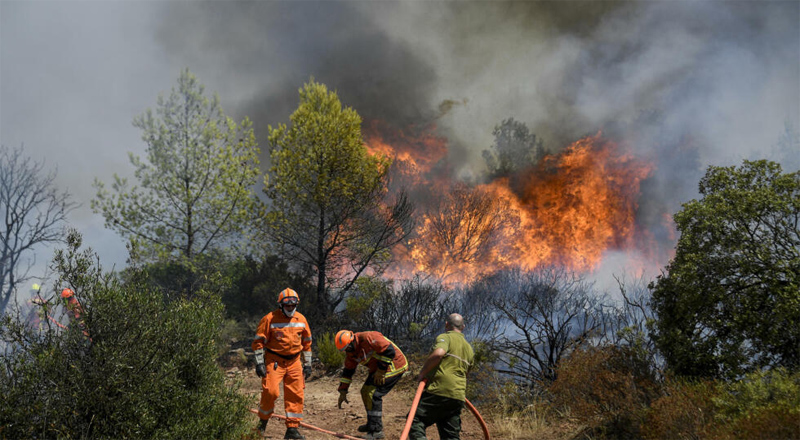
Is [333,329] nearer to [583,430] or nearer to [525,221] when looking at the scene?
[583,430]

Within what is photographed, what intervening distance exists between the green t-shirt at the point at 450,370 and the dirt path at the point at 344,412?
3.33 m

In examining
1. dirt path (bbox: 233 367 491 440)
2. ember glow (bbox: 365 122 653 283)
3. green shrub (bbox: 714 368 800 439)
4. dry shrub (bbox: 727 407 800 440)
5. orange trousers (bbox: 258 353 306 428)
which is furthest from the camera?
ember glow (bbox: 365 122 653 283)

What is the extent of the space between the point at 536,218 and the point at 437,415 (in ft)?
75.9

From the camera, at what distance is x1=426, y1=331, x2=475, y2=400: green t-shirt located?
→ 5.18 m

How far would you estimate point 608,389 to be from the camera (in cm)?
741

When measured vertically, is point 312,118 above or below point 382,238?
above

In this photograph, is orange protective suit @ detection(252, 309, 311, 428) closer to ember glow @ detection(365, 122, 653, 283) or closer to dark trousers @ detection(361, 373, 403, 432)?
dark trousers @ detection(361, 373, 403, 432)

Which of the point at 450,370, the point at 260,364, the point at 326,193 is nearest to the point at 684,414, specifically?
the point at 450,370

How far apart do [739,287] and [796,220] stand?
1.28 meters

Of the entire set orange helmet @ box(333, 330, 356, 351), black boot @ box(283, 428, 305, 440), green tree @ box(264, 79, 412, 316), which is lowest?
black boot @ box(283, 428, 305, 440)

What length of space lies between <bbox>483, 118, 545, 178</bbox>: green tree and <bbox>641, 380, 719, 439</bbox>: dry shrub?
2421cm

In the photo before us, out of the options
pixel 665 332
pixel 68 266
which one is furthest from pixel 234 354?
pixel 665 332

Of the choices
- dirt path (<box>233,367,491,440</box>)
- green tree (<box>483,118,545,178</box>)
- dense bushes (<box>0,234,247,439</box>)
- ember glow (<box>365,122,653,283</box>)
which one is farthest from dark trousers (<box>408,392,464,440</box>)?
green tree (<box>483,118,545,178</box>)

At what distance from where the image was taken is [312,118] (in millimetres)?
17438
